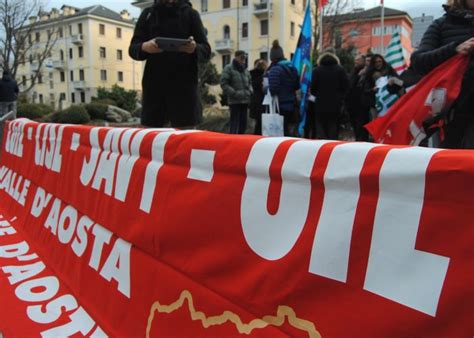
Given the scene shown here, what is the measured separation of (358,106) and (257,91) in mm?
1828

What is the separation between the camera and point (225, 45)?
174 feet

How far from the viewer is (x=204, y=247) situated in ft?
4.80

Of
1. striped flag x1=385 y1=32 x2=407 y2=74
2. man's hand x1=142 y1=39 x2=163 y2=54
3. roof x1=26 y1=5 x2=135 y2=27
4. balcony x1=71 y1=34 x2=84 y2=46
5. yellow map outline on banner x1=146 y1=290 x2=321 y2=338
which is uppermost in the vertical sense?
roof x1=26 y1=5 x2=135 y2=27

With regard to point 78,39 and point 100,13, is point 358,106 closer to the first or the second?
point 78,39

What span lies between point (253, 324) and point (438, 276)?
21.7 inches

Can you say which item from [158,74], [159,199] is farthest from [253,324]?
[158,74]

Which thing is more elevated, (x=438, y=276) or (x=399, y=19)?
(x=399, y=19)

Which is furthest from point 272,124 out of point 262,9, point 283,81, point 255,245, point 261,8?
point 261,8

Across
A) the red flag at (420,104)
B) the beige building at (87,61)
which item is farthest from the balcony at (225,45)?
the red flag at (420,104)

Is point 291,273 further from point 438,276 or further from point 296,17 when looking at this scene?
point 296,17

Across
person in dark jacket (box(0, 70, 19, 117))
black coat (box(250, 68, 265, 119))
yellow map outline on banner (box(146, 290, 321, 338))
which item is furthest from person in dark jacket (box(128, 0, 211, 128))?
person in dark jacket (box(0, 70, 19, 117))

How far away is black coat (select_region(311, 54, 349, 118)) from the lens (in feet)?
22.6

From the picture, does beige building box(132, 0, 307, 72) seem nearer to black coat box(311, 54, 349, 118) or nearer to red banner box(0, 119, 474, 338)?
black coat box(311, 54, 349, 118)

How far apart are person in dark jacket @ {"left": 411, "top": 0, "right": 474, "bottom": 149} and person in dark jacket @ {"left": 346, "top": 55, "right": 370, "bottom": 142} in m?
3.82
